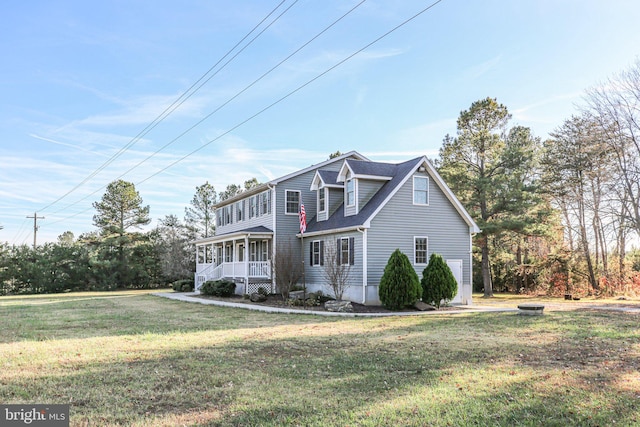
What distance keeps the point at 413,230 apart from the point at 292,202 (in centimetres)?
716

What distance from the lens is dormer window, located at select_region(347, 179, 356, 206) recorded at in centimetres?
2153

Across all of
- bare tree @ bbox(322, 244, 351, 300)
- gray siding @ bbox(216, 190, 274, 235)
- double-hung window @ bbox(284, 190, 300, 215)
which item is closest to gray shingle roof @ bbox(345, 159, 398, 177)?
bare tree @ bbox(322, 244, 351, 300)

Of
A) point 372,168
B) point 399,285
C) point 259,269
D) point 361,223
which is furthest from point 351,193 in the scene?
point 259,269

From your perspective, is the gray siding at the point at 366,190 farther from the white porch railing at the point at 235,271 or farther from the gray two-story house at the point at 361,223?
the white porch railing at the point at 235,271

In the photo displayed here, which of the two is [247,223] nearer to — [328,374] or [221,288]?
[221,288]

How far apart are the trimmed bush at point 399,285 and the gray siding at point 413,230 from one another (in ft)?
4.59

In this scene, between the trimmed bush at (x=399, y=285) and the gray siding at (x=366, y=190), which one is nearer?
the trimmed bush at (x=399, y=285)

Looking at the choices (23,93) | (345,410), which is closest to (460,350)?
(345,410)

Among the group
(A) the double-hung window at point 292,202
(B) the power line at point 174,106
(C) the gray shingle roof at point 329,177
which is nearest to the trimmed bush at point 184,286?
(B) the power line at point 174,106

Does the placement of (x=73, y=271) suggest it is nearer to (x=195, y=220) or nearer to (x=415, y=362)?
(x=195, y=220)

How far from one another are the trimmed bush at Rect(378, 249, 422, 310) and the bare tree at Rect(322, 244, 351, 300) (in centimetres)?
223

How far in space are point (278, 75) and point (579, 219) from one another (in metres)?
23.3

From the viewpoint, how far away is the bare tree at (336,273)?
→ 65.7 ft

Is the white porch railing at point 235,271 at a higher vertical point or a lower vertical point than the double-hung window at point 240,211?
lower
